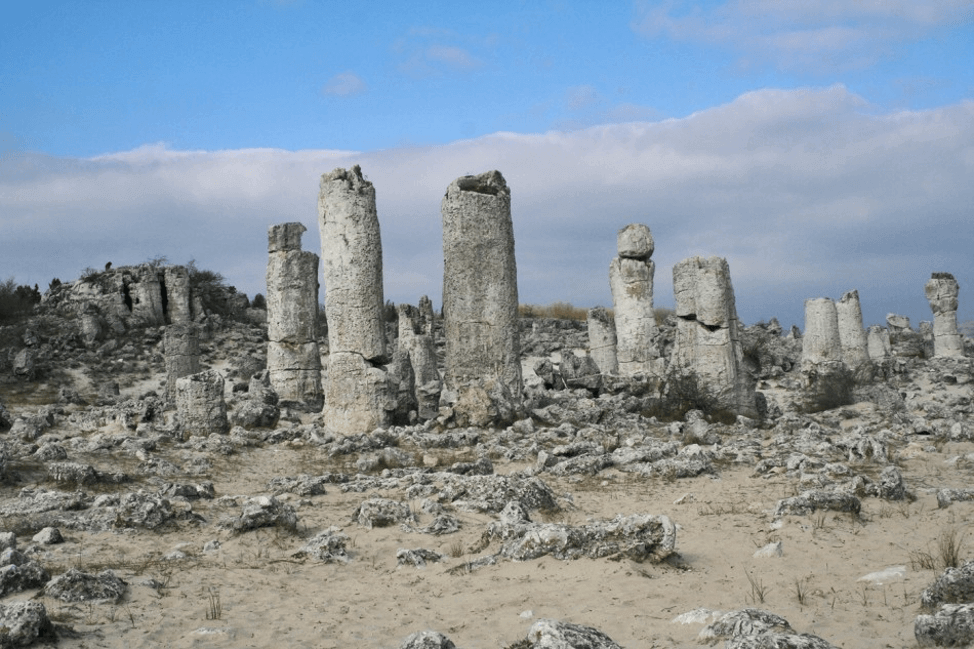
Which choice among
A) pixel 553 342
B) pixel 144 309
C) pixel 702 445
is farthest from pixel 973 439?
pixel 144 309

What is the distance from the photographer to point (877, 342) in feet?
90.5

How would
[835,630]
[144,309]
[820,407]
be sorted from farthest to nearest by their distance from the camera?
1. [144,309]
2. [820,407]
3. [835,630]

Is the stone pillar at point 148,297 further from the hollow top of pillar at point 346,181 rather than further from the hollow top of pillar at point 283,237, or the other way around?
the hollow top of pillar at point 346,181

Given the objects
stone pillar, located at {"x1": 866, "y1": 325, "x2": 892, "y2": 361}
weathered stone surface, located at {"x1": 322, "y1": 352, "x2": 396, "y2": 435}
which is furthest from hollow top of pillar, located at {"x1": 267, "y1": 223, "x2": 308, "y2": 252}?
stone pillar, located at {"x1": 866, "y1": 325, "x2": 892, "y2": 361}

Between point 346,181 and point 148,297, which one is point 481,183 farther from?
point 148,297

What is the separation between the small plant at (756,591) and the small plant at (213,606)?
309 cm

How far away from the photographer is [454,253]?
1429cm

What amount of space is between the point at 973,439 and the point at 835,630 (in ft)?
27.9

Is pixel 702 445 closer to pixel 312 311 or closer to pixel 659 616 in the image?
pixel 659 616

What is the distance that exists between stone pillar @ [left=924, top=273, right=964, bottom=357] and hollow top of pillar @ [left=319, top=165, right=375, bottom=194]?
70.4ft

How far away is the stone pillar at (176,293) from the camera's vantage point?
30.1m

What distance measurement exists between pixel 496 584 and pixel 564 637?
6.07ft

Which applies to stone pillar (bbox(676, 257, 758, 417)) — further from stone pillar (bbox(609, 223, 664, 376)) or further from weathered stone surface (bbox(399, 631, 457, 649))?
weathered stone surface (bbox(399, 631, 457, 649))

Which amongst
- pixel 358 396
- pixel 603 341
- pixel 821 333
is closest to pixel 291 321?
pixel 358 396
